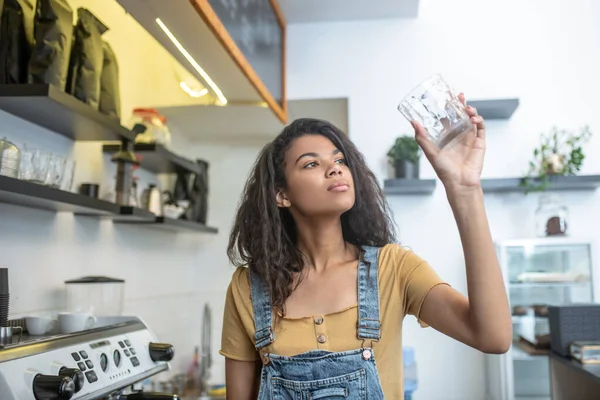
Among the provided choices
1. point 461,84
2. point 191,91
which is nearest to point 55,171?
point 191,91

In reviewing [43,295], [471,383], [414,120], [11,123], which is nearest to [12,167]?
[11,123]

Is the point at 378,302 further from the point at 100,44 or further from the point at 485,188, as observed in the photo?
the point at 485,188

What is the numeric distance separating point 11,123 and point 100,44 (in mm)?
391

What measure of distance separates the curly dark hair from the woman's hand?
347mm

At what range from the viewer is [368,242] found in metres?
1.46

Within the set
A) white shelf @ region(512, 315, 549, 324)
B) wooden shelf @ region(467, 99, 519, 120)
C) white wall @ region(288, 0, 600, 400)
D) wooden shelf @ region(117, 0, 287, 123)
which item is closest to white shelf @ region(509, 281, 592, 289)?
white shelf @ region(512, 315, 549, 324)

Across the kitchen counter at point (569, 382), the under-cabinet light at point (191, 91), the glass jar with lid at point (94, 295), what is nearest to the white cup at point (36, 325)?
the glass jar with lid at point (94, 295)

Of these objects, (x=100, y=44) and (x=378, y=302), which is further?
(x=100, y=44)

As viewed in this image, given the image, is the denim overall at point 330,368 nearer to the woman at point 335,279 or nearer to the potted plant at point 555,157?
the woman at point 335,279

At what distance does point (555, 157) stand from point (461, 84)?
0.63m

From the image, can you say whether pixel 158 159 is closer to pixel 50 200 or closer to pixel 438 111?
pixel 50 200

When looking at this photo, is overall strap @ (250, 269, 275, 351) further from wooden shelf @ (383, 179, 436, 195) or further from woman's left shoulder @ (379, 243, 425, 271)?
wooden shelf @ (383, 179, 436, 195)

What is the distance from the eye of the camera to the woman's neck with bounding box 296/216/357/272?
1437mm

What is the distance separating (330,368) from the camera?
1254 mm
